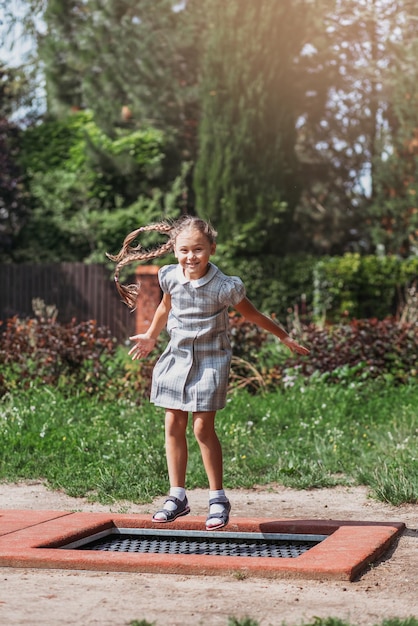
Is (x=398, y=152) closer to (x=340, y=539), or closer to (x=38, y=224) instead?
(x=38, y=224)

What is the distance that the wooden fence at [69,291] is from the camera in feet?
56.9

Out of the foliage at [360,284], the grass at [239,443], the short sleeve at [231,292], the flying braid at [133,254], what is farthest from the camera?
the foliage at [360,284]

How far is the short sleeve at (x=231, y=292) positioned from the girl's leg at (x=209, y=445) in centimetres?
53

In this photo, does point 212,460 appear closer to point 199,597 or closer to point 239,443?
point 199,597

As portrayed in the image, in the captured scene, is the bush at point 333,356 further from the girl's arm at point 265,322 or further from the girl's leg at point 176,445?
the girl's leg at point 176,445

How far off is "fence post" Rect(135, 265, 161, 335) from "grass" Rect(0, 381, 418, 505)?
274 inches

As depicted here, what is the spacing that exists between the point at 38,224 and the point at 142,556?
1612cm

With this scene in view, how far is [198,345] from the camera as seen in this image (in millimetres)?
4660

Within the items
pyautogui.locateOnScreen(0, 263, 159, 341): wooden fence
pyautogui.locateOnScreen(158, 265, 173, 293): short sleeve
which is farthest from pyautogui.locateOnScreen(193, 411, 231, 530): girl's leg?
pyautogui.locateOnScreen(0, 263, 159, 341): wooden fence

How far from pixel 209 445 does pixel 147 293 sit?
A: 38.2 feet

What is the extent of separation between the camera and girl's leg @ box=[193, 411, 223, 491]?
15.1 feet

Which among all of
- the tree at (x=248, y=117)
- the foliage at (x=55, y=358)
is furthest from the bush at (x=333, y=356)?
the tree at (x=248, y=117)

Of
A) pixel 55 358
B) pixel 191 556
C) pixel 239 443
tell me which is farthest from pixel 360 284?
pixel 191 556

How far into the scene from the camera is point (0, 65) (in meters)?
21.6
